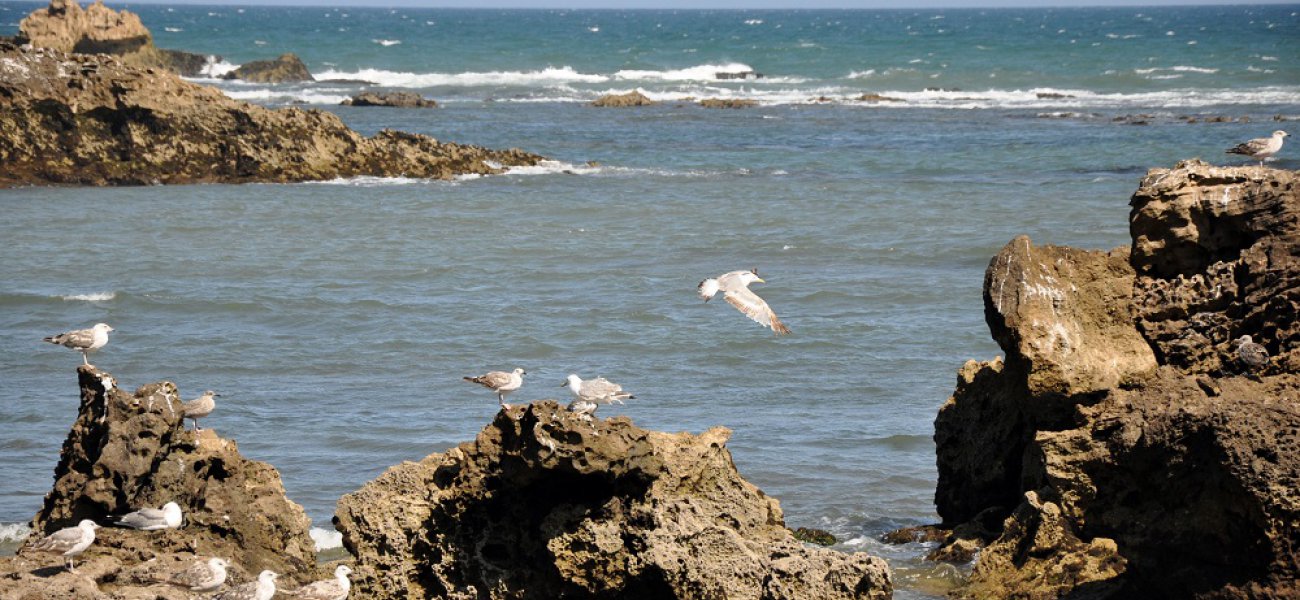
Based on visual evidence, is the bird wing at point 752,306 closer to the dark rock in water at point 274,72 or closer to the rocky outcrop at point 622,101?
the rocky outcrop at point 622,101

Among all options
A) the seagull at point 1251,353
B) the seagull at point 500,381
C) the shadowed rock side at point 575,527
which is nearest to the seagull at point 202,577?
the shadowed rock side at point 575,527

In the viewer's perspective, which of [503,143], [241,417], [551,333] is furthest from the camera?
[503,143]

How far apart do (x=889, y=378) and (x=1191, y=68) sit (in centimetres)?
5196

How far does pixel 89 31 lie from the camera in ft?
157

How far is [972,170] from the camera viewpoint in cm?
2983

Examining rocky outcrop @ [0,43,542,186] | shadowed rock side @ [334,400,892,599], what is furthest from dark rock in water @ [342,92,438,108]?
shadowed rock side @ [334,400,892,599]

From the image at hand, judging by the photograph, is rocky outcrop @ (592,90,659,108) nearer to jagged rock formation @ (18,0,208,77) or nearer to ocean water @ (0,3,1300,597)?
ocean water @ (0,3,1300,597)

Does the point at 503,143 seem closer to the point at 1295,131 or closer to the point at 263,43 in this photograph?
the point at 1295,131

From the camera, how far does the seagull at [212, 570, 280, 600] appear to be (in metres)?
6.24

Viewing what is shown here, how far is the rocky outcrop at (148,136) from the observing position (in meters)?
25.9

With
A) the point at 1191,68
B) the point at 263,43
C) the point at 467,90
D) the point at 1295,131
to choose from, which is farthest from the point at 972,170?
the point at 263,43

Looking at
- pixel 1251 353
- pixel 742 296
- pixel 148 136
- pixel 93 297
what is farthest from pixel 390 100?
pixel 1251 353

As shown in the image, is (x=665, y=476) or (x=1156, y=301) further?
(x=1156, y=301)

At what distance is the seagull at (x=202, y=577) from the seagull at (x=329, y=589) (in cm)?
32
